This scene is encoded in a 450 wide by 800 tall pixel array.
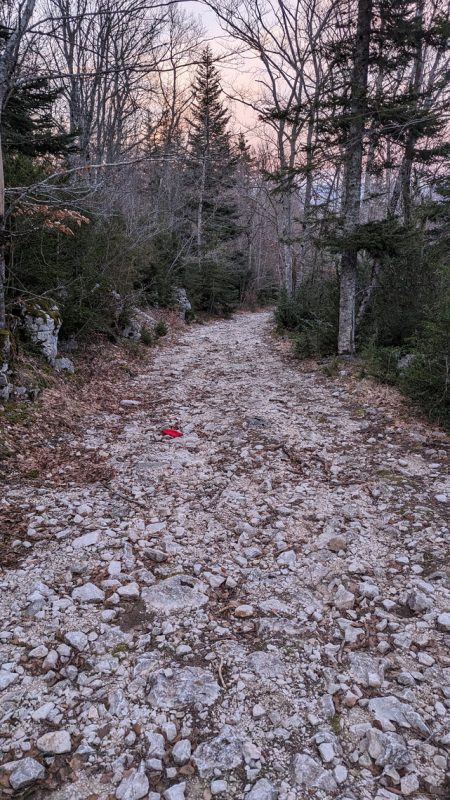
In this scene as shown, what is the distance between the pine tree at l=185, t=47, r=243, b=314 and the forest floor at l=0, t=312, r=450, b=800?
16.9 metres

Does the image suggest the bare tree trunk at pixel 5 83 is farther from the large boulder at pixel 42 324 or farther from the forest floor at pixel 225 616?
the forest floor at pixel 225 616

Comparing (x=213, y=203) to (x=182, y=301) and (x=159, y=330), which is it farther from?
(x=159, y=330)

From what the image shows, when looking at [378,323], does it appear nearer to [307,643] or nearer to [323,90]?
[323,90]

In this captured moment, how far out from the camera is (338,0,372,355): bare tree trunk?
7.89 m

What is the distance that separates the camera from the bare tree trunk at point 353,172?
789cm

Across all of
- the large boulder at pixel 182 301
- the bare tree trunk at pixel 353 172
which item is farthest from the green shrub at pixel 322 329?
the large boulder at pixel 182 301

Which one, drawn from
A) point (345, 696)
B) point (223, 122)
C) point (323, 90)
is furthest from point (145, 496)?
point (223, 122)

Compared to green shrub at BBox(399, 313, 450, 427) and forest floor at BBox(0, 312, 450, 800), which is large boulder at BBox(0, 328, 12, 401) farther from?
green shrub at BBox(399, 313, 450, 427)

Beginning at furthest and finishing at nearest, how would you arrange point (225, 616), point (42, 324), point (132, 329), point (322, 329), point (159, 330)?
point (159, 330) < point (132, 329) < point (322, 329) < point (42, 324) < point (225, 616)

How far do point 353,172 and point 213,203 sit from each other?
18.8 m

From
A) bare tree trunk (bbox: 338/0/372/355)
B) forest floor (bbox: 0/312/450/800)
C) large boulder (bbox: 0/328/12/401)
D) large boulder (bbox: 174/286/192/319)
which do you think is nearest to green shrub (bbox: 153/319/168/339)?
large boulder (bbox: 174/286/192/319)

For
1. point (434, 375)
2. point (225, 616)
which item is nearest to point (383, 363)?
point (434, 375)

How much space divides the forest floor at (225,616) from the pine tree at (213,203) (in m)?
16.9

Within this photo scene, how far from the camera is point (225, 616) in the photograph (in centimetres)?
295
